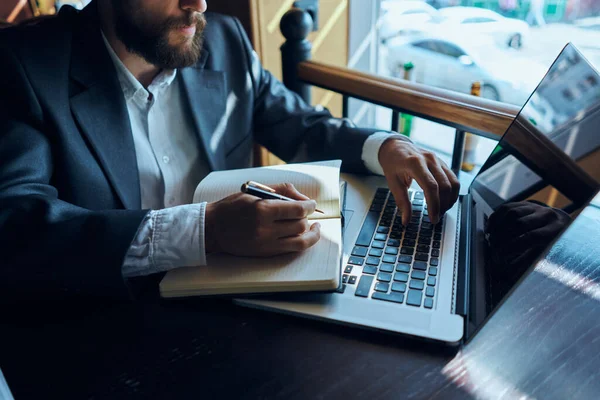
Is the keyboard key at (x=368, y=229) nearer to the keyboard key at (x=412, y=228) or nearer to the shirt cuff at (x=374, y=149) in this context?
the keyboard key at (x=412, y=228)

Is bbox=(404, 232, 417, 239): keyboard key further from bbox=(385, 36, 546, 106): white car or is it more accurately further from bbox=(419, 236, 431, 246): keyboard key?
bbox=(385, 36, 546, 106): white car

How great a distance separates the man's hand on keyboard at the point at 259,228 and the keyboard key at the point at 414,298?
14 cm

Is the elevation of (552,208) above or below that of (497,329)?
above

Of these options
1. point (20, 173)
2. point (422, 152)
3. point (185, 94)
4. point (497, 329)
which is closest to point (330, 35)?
point (185, 94)

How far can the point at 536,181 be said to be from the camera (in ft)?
2.01

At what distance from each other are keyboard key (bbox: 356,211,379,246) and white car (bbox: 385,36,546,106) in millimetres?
1071

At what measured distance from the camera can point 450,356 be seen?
490 mm

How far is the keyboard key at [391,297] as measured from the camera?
0.54m

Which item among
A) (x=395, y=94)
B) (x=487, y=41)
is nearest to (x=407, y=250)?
(x=395, y=94)

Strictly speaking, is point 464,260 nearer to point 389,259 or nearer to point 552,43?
point 389,259

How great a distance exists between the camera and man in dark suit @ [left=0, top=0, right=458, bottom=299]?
1.99 feet

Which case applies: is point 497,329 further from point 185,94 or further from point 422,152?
point 185,94

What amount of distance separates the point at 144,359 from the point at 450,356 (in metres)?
0.34

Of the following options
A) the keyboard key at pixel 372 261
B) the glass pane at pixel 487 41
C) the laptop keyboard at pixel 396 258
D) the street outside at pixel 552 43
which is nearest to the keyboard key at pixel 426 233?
the laptop keyboard at pixel 396 258
